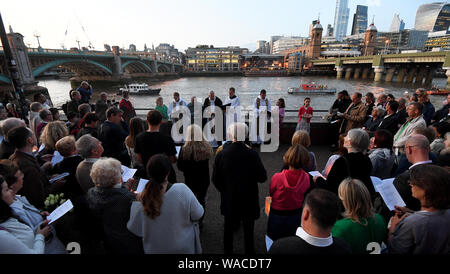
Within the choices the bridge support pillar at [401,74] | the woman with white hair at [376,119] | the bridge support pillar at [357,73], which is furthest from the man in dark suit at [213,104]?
the bridge support pillar at [357,73]

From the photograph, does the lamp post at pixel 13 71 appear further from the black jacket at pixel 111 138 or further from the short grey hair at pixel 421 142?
the short grey hair at pixel 421 142

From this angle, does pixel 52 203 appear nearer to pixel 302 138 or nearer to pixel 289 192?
pixel 289 192

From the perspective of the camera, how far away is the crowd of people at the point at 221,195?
1536 millimetres

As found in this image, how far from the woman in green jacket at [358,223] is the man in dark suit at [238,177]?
984 millimetres

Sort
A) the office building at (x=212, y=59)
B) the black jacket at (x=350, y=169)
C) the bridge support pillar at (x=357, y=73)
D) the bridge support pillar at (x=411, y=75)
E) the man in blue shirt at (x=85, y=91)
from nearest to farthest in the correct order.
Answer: the black jacket at (x=350, y=169), the man in blue shirt at (x=85, y=91), the bridge support pillar at (x=411, y=75), the bridge support pillar at (x=357, y=73), the office building at (x=212, y=59)

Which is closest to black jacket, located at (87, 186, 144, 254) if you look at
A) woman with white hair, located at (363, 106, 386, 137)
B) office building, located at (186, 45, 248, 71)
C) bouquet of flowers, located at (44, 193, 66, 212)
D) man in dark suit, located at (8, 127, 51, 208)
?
bouquet of flowers, located at (44, 193, 66, 212)

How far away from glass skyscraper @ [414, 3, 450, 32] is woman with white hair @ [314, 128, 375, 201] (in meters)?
225

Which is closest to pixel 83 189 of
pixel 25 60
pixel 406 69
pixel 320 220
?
pixel 320 220

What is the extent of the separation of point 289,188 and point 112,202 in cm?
180

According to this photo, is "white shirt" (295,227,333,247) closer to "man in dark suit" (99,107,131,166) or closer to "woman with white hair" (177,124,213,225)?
"woman with white hair" (177,124,213,225)

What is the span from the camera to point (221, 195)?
8.80 ft

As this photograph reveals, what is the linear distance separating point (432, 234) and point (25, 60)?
3725 cm

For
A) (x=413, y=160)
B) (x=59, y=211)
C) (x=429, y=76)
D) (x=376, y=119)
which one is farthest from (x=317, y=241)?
(x=429, y=76)

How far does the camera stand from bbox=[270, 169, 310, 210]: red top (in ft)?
7.67
